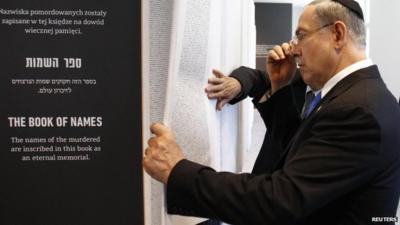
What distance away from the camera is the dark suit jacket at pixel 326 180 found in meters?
0.92

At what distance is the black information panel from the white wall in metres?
2.92

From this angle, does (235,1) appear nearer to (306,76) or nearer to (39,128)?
(306,76)

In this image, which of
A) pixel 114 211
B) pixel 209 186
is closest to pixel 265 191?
Result: pixel 209 186

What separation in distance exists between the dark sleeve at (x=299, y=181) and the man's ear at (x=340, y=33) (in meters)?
0.25

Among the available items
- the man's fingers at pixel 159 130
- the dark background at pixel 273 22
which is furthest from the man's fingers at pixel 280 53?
the dark background at pixel 273 22

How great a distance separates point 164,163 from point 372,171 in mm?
480

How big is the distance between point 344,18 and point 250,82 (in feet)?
1.41

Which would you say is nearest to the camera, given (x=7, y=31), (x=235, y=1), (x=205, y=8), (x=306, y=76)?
(x=7, y=31)

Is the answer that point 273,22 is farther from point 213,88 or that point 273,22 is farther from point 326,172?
point 326,172

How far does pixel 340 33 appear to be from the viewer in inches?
44.2

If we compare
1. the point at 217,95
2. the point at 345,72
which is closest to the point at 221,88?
the point at 217,95

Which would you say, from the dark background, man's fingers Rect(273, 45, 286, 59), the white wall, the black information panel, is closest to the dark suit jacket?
the black information panel

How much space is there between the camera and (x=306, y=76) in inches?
48.6

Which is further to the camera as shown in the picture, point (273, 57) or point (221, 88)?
point (273, 57)
